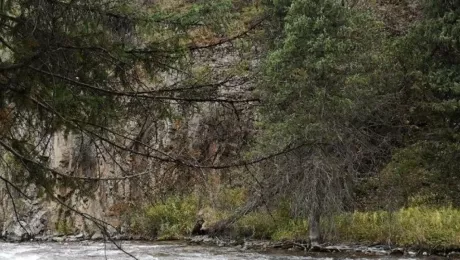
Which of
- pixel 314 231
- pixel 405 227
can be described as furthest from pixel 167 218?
pixel 405 227

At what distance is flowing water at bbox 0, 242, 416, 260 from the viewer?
15367mm

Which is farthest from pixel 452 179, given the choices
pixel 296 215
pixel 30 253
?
pixel 30 253

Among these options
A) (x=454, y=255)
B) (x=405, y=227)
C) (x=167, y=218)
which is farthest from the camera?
(x=167, y=218)

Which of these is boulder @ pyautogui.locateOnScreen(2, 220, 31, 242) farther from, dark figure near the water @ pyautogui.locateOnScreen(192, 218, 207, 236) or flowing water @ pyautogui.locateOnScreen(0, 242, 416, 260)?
dark figure near the water @ pyautogui.locateOnScreen(192, 218, 207, 236)

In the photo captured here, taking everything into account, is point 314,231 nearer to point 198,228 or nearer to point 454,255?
point 454,255

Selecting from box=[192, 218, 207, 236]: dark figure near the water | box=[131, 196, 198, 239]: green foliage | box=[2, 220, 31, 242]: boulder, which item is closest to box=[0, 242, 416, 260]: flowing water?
box=[192, 218, 207, 236]: dark figure near the water

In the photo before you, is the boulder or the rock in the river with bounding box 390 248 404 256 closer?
the rock in the river with bounding box 390 248 404 256

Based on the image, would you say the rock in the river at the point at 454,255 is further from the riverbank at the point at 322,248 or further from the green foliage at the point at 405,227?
the green foliage at the point at 405,227

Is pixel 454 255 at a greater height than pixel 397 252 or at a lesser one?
lesser

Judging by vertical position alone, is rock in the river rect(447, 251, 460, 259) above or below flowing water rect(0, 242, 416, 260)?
below

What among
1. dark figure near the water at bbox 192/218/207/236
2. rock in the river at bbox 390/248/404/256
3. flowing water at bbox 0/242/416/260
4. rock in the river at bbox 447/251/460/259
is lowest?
rock in the river at bbox 447/251/460/259

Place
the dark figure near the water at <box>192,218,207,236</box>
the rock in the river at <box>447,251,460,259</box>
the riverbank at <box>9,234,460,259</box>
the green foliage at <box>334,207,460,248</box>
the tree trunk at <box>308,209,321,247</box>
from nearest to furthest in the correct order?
the rock in the river at <box>447,251,460,259</box> < the riverbank at <box>9,234,460,259</box> < the green foliage at <box>334,207,460,248</box> < the tree trunk at <box>308,209,321,247</box> < the dark figure near the water at <box>192,218,207,236</box>

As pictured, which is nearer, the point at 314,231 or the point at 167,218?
the point at 314,231

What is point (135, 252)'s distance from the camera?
17.0m
